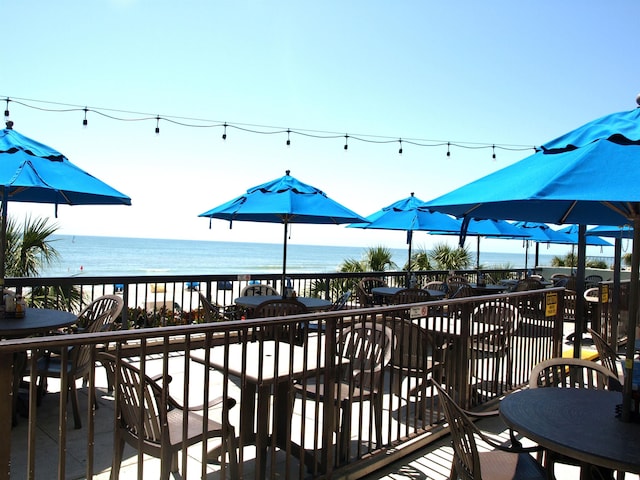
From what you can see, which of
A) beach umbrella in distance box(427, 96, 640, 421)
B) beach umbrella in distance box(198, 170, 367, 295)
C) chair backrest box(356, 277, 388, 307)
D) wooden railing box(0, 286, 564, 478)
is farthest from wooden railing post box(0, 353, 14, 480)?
chair backrest box(356, 277, 388, 307)

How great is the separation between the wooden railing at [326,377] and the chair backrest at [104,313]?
1.65 feet

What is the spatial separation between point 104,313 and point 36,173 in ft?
4.38

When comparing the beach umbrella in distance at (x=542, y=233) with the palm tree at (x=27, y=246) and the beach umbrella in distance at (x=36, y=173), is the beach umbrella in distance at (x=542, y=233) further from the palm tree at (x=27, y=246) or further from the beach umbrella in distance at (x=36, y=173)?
the palm tree at (x=27, y=246)

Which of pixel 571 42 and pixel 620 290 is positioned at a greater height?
pixel 571 42

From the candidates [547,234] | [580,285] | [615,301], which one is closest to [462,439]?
[580,285]

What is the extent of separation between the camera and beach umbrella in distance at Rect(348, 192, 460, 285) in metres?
8.59

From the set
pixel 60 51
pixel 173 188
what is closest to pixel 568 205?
pixel 60 51

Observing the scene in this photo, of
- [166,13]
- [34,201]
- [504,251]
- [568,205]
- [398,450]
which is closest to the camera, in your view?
[398,450]

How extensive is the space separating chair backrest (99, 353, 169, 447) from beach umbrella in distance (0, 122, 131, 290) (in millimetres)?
2291

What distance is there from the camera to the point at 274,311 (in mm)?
4922

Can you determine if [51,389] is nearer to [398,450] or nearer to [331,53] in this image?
[398,450]

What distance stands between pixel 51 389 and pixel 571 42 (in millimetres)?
10808

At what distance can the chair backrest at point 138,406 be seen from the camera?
2309mm

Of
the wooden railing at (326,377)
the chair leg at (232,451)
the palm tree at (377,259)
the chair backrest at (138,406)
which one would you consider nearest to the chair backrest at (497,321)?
the wooden railing at (326,377)
